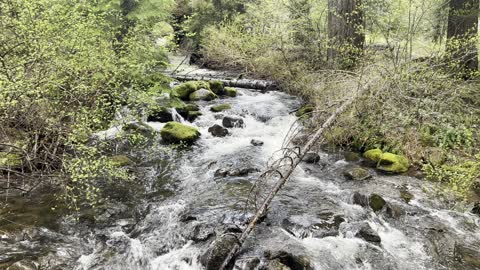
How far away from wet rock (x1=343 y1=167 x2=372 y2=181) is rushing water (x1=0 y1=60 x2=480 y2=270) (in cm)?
15

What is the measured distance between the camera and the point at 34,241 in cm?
523

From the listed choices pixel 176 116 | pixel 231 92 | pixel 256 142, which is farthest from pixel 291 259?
pixel 231 92

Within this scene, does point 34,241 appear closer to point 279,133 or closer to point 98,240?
point 98,240

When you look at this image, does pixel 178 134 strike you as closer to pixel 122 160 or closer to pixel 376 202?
pixel 122 160

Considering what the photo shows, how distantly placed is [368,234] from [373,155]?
324 cm

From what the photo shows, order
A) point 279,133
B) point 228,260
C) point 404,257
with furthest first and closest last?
point 279,133
point 404,257
point 228,260

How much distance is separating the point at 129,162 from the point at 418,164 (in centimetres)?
660

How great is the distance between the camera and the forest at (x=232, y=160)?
5.18 metres

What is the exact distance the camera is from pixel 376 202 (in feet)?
20.9

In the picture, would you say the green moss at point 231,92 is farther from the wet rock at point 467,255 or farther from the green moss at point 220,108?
the wet rock at point 467,255

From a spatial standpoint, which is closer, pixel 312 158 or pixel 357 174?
pixel 357 174

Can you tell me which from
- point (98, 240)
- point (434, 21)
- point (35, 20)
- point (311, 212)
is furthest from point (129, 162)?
point (434, 21)

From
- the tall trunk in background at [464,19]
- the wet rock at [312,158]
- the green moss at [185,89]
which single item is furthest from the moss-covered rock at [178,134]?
the tall trunk in background at [464,19]

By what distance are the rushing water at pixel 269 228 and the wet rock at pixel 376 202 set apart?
0.12 metres
